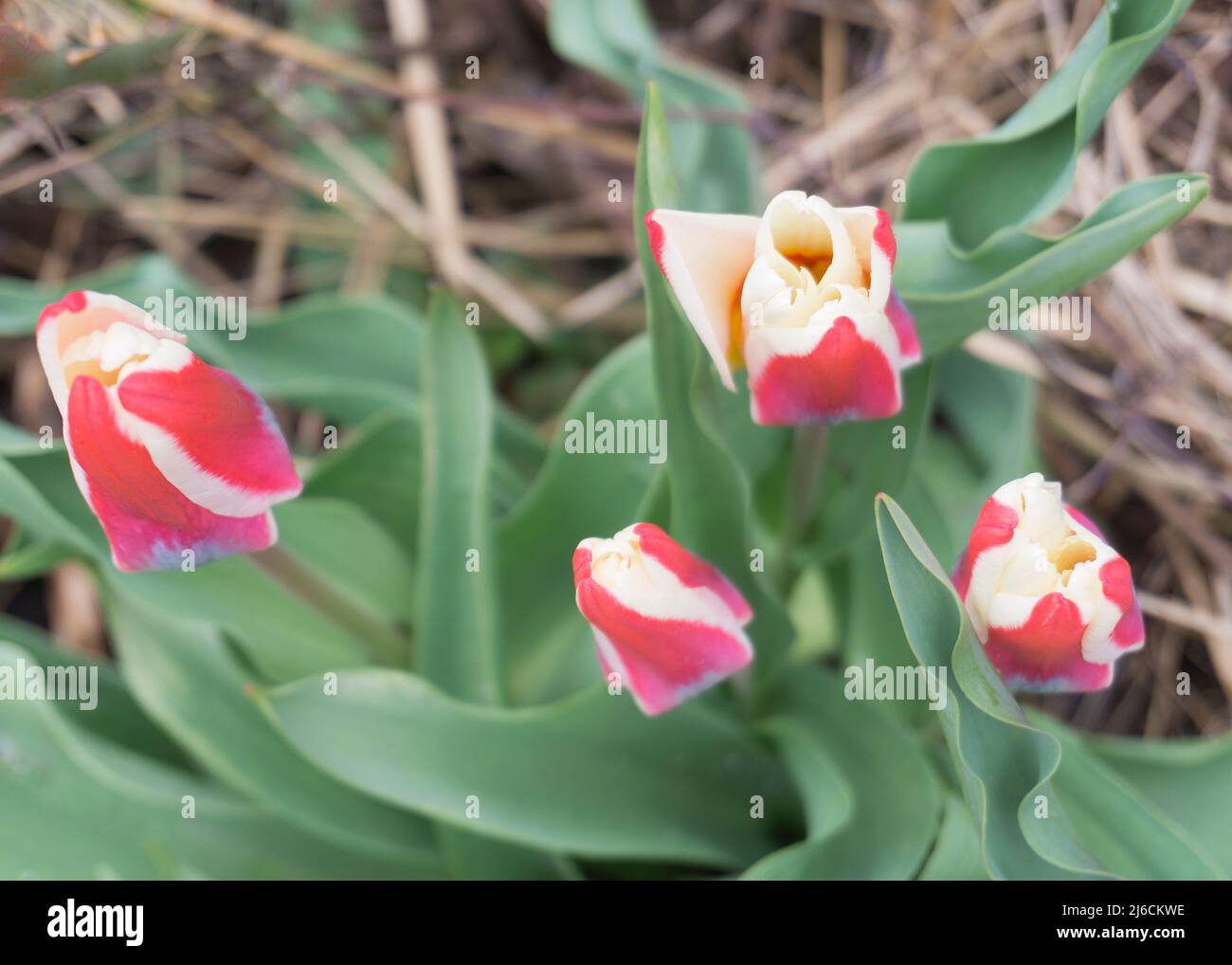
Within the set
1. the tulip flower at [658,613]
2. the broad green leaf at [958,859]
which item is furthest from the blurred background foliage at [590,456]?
the tulip flower at [658,613]

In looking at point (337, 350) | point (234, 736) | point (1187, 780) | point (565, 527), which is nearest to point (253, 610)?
point (234, 736)

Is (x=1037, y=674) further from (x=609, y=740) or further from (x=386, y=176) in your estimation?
(x=386, y=176)

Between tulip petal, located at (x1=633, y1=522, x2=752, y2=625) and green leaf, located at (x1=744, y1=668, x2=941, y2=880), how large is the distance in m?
0.20

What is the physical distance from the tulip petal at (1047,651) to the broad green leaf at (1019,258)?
21 cm

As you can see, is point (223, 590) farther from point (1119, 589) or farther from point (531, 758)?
point (1119, 589)

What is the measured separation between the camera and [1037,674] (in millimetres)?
591

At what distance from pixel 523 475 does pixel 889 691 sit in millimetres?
459

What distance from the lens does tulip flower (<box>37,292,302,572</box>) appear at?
21.9 inches

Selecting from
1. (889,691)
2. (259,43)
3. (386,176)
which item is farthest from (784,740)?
(386,176)

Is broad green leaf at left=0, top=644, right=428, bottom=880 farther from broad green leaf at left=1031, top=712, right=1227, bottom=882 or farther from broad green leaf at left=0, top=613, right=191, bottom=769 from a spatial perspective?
broad green leaf at left=1031, top=712, right=1227, bottom=882

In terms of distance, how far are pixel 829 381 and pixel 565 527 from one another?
0.41 m

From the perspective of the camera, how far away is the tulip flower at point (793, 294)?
56 cm

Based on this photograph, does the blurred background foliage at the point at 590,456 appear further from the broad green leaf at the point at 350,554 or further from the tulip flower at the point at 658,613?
the tulip flower at the point at 658,613

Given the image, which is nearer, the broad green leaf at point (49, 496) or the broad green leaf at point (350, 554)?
the broad green leaf at point (49, 496)
